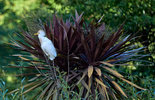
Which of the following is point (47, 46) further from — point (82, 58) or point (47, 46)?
point (82, 58)

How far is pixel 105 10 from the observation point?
21.4ft

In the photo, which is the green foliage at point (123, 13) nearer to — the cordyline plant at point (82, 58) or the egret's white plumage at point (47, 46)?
the cordyline plant at point (82, 58)

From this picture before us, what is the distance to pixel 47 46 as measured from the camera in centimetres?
292

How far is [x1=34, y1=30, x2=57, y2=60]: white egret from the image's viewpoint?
292 centimetres

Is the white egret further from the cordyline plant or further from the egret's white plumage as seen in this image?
the cordyline plant

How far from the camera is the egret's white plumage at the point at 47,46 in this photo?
9.59ft

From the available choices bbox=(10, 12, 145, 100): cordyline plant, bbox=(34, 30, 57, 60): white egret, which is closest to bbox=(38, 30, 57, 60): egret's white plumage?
bbox=(34, 30, 57, 60): white egret

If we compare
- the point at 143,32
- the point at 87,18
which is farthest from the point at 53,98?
the point at 143,32

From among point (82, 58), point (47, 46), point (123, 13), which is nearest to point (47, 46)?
point (47, 46)

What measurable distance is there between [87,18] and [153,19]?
1.62 meters

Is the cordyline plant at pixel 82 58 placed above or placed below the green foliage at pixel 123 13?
below

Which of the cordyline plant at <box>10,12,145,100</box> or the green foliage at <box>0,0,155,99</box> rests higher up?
the green foliage at <box>0,0,155,99</box>

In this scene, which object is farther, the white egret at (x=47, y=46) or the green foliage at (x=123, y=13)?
the green foliage at (x=123, y=13)

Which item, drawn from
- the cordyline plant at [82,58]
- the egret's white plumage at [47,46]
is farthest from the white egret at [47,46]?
the cordyline plant at [82,58]
